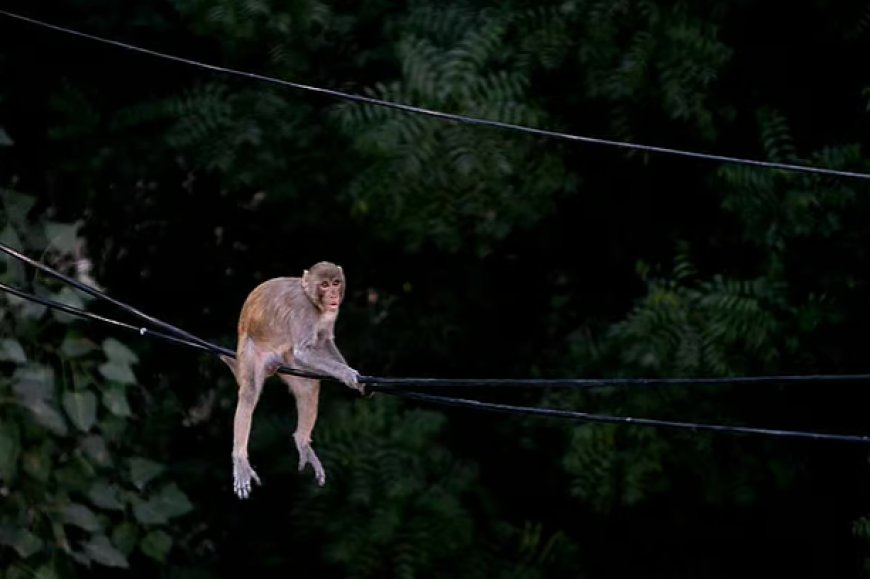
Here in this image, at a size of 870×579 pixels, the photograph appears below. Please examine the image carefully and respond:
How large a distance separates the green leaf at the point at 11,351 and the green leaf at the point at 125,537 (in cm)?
123

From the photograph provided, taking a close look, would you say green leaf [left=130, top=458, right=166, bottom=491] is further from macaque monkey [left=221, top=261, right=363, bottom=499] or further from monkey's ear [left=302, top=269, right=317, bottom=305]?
monkey's ear [left=302, top=269, right=317, bottom=305]

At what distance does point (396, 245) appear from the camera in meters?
11.4

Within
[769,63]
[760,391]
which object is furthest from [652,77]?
[760,391]

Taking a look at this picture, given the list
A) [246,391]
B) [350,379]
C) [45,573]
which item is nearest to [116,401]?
[45,573]

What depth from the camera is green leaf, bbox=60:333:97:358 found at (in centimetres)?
981

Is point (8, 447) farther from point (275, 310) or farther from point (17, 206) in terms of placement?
point (275, 310)

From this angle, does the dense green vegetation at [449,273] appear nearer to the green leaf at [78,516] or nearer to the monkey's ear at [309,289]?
the green leaf at [78,516]

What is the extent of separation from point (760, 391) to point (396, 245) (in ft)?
7.67

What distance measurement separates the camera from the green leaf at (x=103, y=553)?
33.0ft

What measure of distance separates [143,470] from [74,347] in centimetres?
87

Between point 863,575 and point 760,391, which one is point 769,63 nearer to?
point 760,391

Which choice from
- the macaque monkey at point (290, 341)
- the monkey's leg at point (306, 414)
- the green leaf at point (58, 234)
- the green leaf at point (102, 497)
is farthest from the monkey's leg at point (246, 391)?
the green leaf at point (102, 497)

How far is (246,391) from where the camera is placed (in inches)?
246

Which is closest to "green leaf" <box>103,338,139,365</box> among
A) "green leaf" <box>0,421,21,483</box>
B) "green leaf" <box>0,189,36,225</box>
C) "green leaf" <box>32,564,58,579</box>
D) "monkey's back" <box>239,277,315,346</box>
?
"green leaf" <box>0,421,21,483</box>
